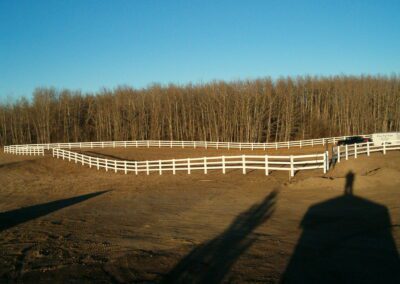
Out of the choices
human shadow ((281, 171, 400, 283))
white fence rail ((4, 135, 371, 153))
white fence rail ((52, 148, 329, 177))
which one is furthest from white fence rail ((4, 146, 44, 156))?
human shadow ((281, 171, 400, 283))

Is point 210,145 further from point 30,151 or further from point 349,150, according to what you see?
point 349,150

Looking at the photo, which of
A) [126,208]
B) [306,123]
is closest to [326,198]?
[126,208]

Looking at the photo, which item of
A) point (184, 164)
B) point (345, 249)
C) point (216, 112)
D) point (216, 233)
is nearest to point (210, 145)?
point (216, 112)

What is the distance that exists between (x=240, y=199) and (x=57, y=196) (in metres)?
9.41

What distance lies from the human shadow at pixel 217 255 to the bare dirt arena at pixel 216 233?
17mm

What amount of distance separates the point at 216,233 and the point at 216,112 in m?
58.5

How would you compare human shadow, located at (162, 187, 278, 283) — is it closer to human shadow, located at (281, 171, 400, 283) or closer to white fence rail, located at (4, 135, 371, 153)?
human shadow, located at (281, 171, 400, 283)

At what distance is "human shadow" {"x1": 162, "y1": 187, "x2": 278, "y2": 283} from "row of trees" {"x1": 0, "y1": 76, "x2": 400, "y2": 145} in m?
51.6

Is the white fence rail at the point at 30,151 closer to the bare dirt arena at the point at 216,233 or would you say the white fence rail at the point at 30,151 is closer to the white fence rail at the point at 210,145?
the white fence rail at the point at 210,145

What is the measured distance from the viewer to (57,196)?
1850 centimetres

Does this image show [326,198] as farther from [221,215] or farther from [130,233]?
[130,233]

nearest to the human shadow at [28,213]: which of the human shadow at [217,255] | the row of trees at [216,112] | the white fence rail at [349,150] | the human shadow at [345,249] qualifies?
the human shadow at [217,255]

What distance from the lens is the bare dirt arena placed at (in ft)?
19.6

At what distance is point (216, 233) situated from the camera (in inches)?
342
